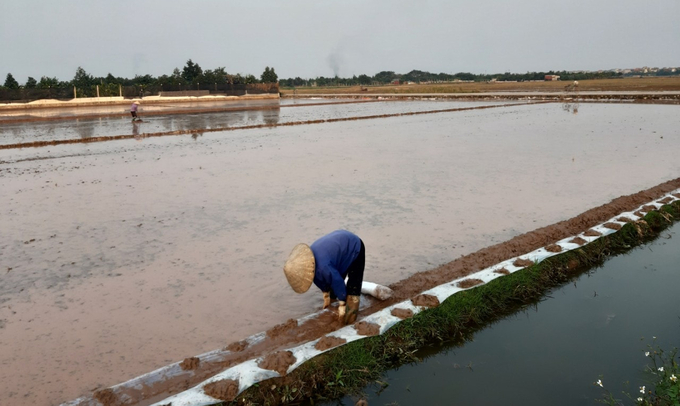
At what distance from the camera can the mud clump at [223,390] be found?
290 centimetres

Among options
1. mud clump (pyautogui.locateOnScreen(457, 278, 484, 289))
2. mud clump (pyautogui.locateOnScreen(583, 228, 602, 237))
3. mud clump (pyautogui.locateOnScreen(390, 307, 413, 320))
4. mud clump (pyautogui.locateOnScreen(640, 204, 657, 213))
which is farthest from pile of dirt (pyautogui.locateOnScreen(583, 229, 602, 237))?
mud clump (pyautogui.locateOnScreen(390, 307, 413, 320))

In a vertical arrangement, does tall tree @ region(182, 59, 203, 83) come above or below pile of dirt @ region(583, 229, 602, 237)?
above

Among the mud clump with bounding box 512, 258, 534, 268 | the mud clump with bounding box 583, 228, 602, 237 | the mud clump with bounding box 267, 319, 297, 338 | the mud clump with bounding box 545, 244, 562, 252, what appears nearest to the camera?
the mud clump with bounding box 267, 319, 297, 338

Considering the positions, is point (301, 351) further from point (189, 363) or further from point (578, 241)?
point (578, 241)

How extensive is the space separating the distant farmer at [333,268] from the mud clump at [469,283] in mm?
1009

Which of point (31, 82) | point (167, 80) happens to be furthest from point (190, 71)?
point (31, 82)

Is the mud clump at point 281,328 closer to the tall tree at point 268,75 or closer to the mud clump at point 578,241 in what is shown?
the mud clump at point 578,241

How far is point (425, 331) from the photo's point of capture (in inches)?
149

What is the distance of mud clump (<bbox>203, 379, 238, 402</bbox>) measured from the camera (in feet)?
9.51

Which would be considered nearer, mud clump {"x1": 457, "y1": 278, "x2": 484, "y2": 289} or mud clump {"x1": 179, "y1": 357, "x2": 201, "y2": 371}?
mud clump {"x1": 179, "y1": 357, "x2": 201, "y2": 371}

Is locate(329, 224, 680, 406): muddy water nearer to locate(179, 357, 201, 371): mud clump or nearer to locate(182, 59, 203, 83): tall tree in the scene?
locate(179, 357, 201, 371): mud clump

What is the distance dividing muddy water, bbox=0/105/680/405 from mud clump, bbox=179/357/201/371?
216 millimetres

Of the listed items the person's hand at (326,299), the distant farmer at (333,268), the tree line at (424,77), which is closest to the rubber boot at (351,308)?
the distant farmer at (333,268)

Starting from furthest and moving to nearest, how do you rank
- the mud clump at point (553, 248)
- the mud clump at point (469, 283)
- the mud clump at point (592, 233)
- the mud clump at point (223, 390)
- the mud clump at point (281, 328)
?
the mud clump at point (592, 233)
the mud clump at point (553, 248)
the mud clump at point (469, 283)
the mud clump at point (281, 328)
the mud clump at point (223, 390)
